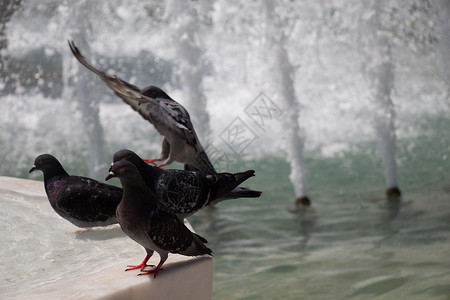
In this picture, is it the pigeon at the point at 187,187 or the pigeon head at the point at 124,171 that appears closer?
the pigeon head at the point at 124,171

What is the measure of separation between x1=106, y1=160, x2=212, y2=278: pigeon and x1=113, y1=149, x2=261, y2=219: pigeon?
0.09 m

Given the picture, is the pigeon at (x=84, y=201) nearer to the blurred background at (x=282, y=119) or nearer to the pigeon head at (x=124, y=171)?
the pigeon head at (x=124, y=171)

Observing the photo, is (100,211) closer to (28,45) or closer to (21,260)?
(21,260)

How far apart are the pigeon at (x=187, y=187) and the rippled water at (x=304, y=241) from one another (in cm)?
38

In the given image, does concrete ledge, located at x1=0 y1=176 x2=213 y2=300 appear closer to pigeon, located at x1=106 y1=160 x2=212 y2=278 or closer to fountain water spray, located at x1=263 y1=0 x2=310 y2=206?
pigeon, located at x1=106 y1=160 x2=212 y2=278

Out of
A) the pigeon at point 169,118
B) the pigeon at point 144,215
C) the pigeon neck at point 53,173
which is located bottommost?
the pigeon at point 144,215

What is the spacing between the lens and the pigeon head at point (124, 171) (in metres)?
1.54

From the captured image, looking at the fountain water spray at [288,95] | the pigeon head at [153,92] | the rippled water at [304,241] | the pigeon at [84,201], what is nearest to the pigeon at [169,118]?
the pigeon head at [153,92]

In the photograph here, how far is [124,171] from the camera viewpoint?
154 cm

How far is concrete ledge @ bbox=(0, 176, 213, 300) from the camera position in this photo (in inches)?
62.0

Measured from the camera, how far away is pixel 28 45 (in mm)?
11375

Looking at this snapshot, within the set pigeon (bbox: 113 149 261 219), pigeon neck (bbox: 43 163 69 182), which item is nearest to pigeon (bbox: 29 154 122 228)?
pigeon neck (bbox: 43 163 69 182)

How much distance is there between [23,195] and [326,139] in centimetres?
734

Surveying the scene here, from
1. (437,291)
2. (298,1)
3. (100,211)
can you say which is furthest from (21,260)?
(298,1)
